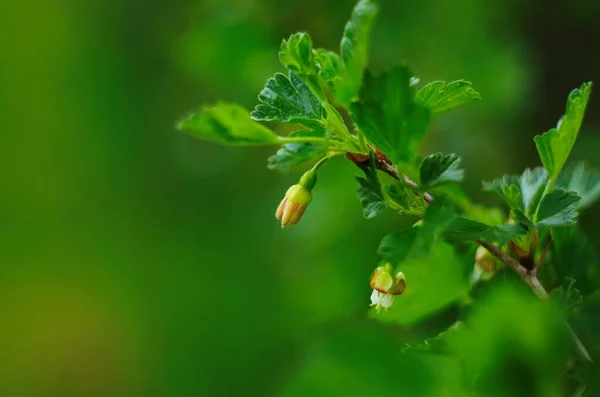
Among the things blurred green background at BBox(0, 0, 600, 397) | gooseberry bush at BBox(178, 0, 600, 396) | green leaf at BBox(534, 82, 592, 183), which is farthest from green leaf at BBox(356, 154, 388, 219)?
blurred green background at BBox(0, 0, 600, 397)

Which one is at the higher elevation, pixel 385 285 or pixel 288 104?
pixel 288 104

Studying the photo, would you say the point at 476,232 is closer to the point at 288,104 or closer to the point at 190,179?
the point at 288,104

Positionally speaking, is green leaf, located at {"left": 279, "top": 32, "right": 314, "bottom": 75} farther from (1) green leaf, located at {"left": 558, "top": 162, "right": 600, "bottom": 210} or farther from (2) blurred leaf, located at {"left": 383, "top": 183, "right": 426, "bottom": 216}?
(1) green leaf, located at {"left": 558, "top": 162, "right": 600, "bottom": 210}

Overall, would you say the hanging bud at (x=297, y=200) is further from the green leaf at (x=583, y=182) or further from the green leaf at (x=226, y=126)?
the green leaf at (x=583, y=182)

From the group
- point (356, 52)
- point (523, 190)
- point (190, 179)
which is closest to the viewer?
point (356, 52)

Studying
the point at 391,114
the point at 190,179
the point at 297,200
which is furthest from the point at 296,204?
the point at 190,179

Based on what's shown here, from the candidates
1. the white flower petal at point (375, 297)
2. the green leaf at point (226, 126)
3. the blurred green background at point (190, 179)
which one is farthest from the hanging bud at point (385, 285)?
the blurred green background at point (190, 179)

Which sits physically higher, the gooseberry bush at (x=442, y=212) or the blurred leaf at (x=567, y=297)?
the gooseberry bush at (x=442, y=212)
